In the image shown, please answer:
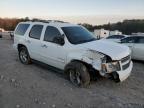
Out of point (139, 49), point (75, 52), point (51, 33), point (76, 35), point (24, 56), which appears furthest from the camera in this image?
point (139, 49)

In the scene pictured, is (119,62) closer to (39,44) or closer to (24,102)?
(24,102)

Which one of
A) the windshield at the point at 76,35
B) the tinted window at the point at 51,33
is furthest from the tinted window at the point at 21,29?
the windshield at the point at 76,35

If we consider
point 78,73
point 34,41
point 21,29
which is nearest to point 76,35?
point 78,73

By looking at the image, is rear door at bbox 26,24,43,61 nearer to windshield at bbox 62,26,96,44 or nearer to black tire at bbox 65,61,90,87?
windshield at bbox 62,26,96,44

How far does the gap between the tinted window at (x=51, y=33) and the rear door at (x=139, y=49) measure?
493 centimetres

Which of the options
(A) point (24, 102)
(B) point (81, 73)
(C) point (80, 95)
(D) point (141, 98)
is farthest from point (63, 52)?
(D) point (141, 98)

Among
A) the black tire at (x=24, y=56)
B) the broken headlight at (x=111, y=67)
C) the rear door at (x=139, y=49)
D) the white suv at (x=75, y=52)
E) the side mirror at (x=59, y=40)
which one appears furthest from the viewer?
the rear door at (x=139, y=49)

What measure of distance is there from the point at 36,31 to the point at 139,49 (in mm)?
5164

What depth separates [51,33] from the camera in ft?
25.4

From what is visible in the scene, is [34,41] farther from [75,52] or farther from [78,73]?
[78,73]

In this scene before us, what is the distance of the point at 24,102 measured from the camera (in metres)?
5.32

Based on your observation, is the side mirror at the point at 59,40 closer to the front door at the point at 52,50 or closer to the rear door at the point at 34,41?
the front door at the point at 52,50

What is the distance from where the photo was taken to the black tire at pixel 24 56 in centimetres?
924

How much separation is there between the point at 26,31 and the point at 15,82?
118 inches
